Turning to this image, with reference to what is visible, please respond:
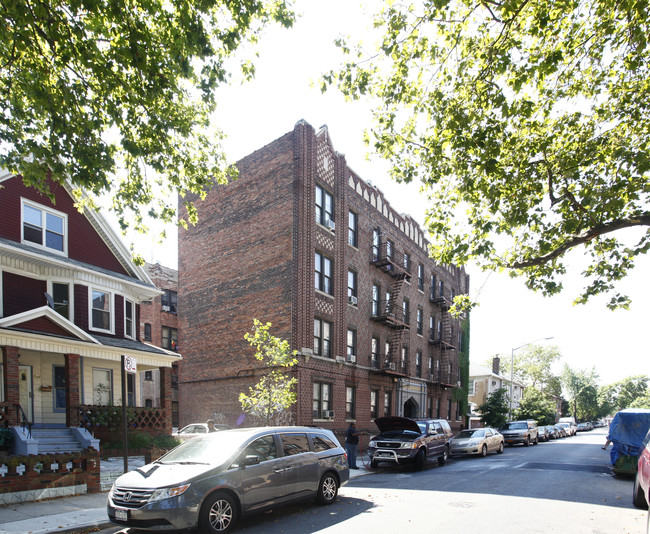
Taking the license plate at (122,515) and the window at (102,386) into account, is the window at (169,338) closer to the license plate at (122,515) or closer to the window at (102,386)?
the window at (102,386)

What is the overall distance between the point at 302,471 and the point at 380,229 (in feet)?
66.5

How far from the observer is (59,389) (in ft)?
56.3

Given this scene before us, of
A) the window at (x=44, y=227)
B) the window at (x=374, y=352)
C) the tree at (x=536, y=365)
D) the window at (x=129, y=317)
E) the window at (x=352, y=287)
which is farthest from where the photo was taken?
the tree at (x=536, y=365)

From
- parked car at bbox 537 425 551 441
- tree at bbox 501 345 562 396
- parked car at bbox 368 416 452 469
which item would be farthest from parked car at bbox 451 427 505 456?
tree at bbox 501 345 562 396

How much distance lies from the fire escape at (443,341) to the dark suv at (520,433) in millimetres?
5152

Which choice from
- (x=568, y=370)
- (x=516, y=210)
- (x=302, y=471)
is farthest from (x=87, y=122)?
(x=568, y=370)

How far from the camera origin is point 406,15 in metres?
9.54

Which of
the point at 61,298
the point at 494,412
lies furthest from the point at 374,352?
the point at 61,298

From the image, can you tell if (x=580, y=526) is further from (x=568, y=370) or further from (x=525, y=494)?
(x=568, y=370)

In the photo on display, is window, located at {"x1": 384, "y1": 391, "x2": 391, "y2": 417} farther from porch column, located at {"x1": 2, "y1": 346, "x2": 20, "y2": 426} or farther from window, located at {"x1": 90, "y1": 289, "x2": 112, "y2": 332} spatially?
porch column, located at {"x1": 2, "y1": 346, "x2": 20, "y2": 426}

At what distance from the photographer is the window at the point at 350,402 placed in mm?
23897

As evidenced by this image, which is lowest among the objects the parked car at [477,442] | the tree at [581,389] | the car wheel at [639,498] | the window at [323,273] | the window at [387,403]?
the tree at [581,389]

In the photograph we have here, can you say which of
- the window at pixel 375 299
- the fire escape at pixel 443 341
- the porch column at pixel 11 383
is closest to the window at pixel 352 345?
the window at pixel 375 299

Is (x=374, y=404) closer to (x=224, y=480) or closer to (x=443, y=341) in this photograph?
(x=443, y=341)
